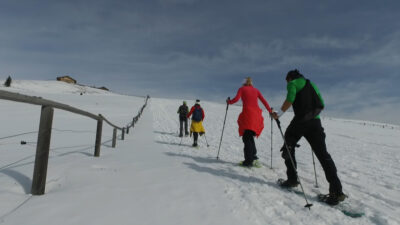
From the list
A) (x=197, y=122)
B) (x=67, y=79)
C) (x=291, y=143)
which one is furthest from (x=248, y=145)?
(x=67, y=79)

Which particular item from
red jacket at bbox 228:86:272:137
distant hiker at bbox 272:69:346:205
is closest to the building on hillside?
red jacket at bbox 228:86:272:137

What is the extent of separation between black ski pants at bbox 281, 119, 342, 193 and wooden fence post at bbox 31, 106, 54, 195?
3.51 meters

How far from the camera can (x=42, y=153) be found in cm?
255

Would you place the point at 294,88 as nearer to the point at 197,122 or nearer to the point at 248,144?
the point at 248,144

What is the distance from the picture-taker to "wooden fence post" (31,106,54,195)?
2529mm

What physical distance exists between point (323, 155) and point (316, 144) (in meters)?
0.19

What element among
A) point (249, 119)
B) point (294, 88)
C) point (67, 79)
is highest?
point (67, 79)

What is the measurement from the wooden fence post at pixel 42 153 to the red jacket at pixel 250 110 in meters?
3.76

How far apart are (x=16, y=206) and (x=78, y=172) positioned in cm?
141

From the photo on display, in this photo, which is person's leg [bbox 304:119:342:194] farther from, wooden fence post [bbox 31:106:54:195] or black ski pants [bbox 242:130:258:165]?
wooden fence post [bbox 31:106:54:195]

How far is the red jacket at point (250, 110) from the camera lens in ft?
16.9

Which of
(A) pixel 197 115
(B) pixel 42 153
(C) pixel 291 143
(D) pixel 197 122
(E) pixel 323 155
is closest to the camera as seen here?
(B) pixel 42 153

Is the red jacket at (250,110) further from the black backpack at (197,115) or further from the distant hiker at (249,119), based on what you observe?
the black backpack at (197,115)

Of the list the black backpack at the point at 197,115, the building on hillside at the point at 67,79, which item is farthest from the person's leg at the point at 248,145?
the building on hillside at the point at 67,79
